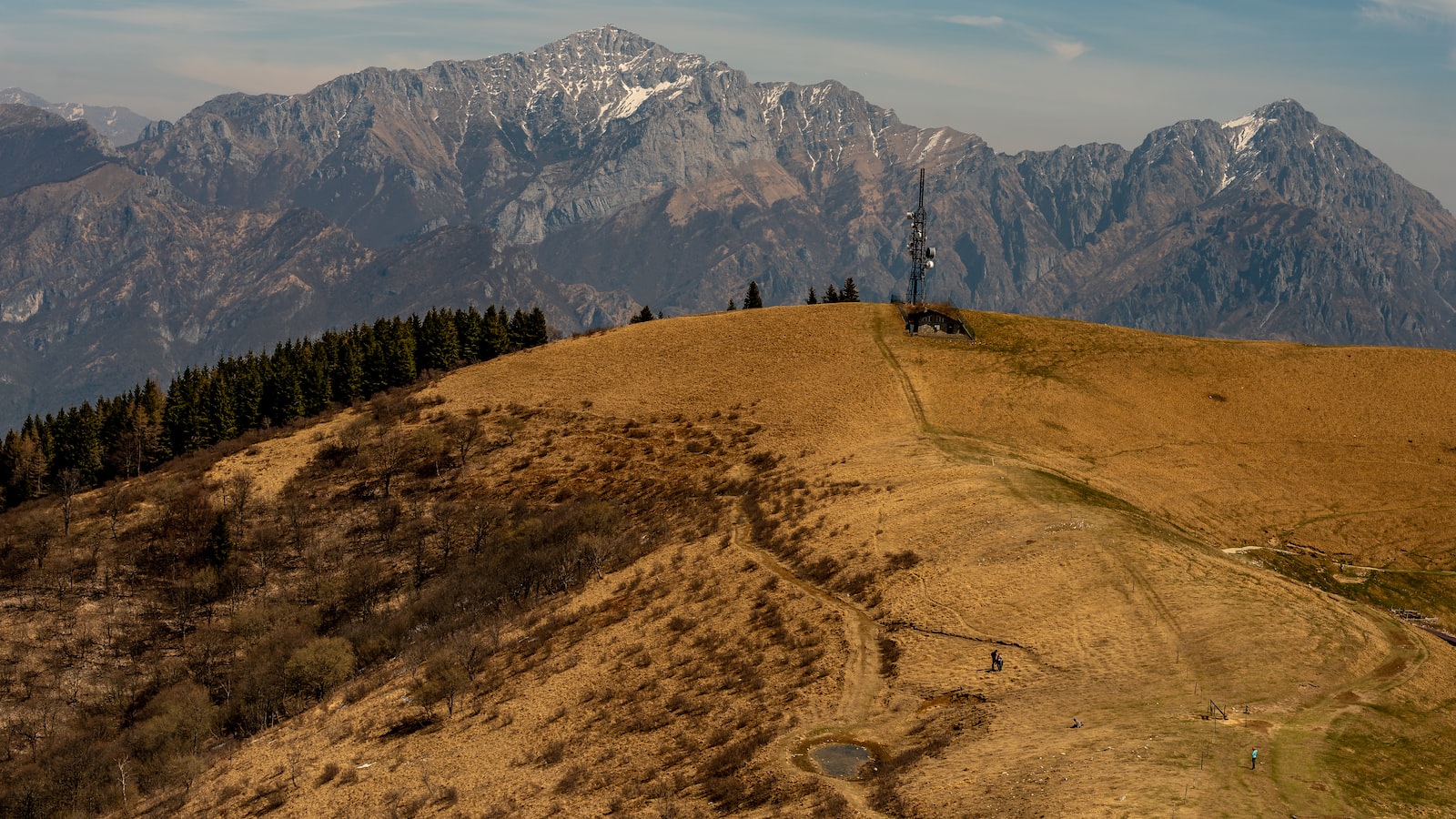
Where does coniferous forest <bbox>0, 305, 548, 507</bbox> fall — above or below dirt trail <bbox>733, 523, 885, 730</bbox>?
below

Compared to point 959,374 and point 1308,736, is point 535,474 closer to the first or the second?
point 959,374

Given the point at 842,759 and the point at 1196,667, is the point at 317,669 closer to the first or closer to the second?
the point at 842,759

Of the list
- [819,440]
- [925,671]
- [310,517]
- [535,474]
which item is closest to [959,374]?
[819,440]

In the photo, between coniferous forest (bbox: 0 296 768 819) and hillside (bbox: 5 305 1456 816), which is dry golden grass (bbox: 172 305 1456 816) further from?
coniferous forest (bbox: 0 296 768 819)

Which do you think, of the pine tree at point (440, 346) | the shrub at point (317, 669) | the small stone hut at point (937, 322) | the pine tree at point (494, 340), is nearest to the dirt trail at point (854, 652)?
the shrub at point (317, 669)

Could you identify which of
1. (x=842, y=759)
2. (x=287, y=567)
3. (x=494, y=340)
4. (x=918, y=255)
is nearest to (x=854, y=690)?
(x=842, y=759)

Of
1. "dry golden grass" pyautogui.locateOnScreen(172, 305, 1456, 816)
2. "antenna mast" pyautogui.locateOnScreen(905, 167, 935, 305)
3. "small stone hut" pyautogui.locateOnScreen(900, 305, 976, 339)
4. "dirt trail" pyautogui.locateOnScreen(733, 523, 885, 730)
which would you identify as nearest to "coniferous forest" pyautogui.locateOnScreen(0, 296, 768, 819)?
"dry golden grass" pyautogui.locateOnScreen(172, 305, 1456, 816)
